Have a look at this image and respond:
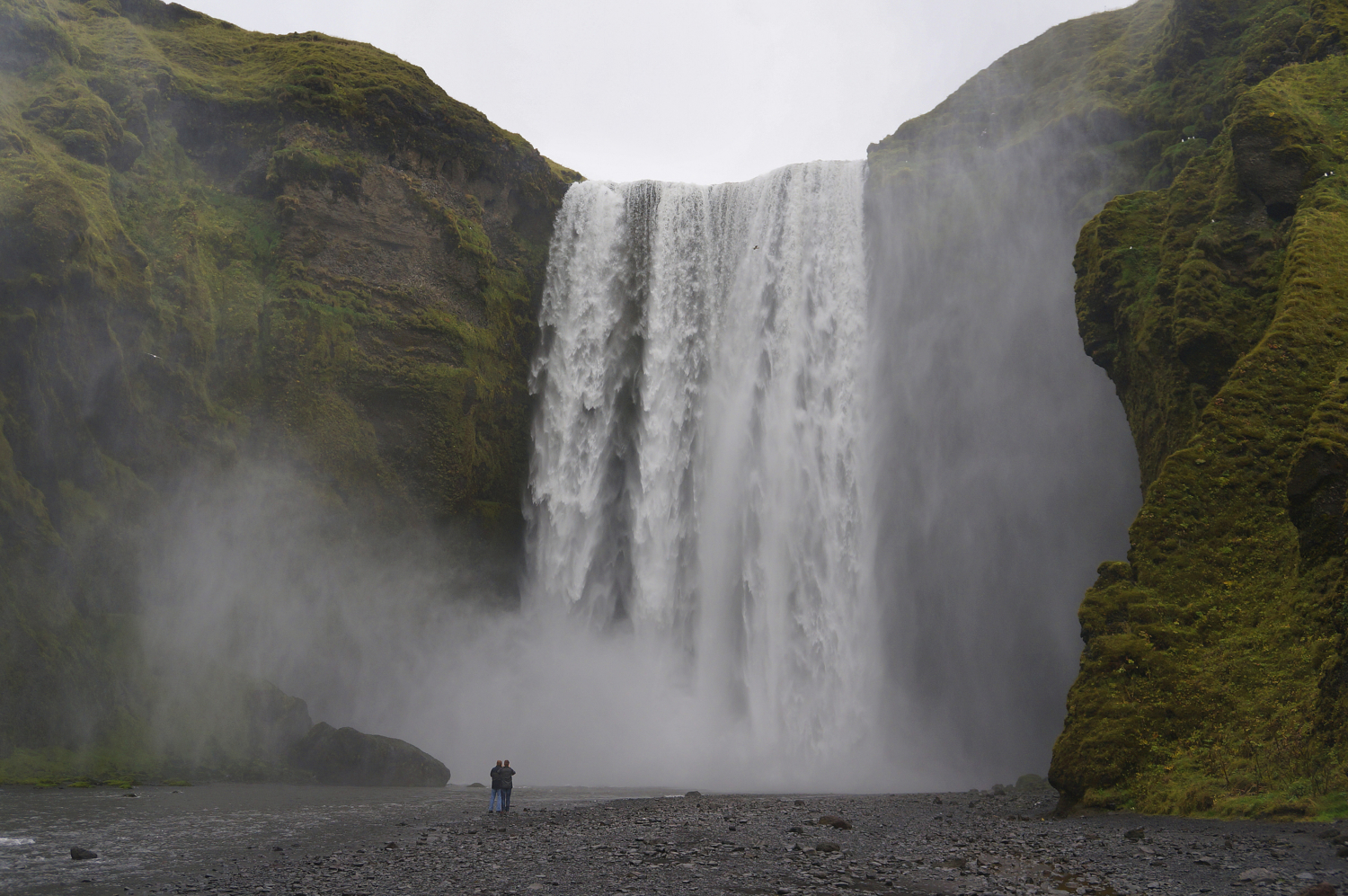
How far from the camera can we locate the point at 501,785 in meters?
17.2

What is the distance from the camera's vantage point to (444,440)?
3447cm

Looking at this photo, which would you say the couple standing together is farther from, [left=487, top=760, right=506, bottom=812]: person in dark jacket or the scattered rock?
the scattered rock

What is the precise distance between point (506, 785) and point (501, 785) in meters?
0.13

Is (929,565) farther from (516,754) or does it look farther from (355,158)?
(355,158)

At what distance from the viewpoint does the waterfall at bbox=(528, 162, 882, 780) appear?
31125 mm

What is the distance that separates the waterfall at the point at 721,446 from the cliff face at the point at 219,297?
2.57m

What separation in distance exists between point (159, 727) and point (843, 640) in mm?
20720

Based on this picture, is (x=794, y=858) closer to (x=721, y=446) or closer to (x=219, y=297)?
(x=721, y=446)

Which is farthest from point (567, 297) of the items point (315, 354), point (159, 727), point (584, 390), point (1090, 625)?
point (1090, 625)

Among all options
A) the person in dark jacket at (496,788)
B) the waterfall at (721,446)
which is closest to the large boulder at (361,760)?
the person in dark jacket at (496,788)

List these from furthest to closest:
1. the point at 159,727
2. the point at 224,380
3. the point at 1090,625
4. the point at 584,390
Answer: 1. the point at 584,390
2. the point at 224,380
3. the point at 159,727
4. the point at 1090,625

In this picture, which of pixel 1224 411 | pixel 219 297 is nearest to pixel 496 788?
pixel 1224 411

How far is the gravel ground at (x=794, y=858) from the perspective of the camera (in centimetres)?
899

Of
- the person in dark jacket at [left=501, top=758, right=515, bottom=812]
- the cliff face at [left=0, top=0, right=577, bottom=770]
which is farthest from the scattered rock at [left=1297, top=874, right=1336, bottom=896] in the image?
the cliff face at [left=0, top=0, right=577, bottom=770]
